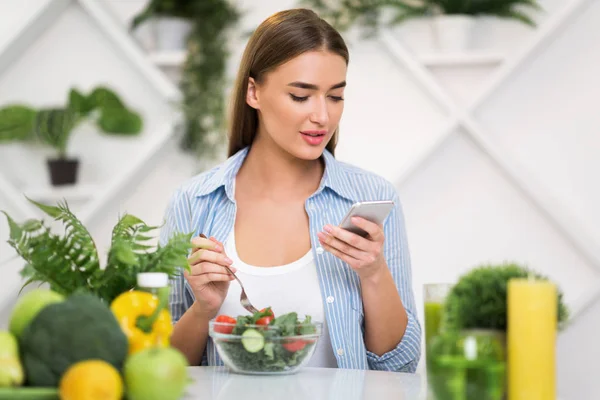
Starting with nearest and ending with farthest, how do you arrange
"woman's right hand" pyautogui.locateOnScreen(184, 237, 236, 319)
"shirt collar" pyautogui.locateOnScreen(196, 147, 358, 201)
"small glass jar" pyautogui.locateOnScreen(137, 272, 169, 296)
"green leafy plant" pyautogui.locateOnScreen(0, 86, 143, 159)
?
"small glass jar" pyautogui.locateOnScreen(137, 272, 169, 296)
"woman's right hand" pyautogui.locateOnScreen(184, 237, 236, 319)
"shirt collar" pyautogui.locateOnScreen(196, 147, 358, 201)
"green leafy plant" pyautogui.locateOnScreen(0, 86, 143, 159)

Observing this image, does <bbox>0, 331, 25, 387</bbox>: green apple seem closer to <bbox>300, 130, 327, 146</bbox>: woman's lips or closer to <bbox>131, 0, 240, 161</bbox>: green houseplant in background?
<bbox>300, 130, 327, 146</bbox>: woman's lips

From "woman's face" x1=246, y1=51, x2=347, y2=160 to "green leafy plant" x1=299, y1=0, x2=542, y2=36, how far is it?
1231 mm

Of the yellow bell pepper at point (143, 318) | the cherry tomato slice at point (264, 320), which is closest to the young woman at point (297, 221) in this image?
→ the cherry tomato slice at point (264, 320)

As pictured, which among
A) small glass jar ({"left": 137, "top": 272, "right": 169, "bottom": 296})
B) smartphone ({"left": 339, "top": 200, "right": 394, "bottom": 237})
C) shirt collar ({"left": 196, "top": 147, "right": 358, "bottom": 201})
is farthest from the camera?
shirt collar ({"left": 196, "top": 147, "right": 358, "bottom": 201})

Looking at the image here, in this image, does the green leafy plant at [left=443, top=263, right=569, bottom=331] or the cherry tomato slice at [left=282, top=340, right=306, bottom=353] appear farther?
the cherry tomato slice at [left=282, top=340, right=306, bottom=353]

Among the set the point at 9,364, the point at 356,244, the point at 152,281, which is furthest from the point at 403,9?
the point at 9,364

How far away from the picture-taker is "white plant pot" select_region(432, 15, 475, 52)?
307cm

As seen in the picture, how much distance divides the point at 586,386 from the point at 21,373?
2559mm

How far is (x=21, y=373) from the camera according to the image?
40.9 inches

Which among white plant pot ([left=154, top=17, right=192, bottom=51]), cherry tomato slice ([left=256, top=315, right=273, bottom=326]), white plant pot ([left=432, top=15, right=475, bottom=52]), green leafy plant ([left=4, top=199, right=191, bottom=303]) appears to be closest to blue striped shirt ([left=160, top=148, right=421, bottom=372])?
cherry tomato slice ([left=256, top=315, right=273, bottom=326])

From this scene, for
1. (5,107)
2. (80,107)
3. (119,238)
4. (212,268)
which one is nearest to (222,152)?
(80,107)

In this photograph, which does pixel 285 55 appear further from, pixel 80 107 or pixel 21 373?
pixel 80 107

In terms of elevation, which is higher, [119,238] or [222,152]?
[222,152]

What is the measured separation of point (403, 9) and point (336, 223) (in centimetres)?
135
